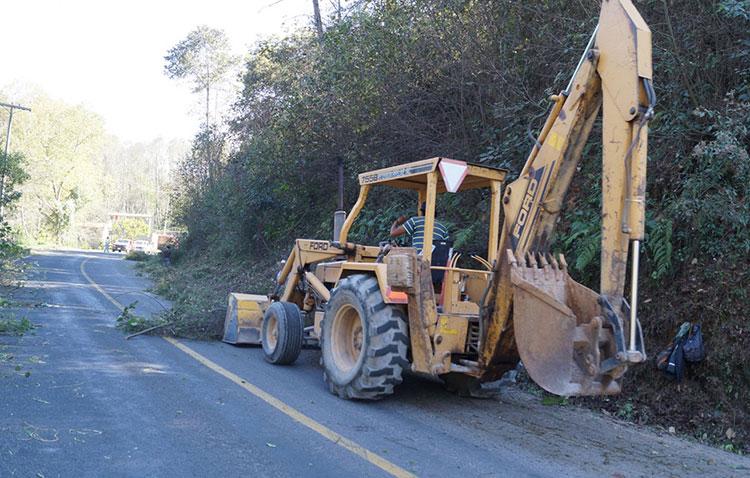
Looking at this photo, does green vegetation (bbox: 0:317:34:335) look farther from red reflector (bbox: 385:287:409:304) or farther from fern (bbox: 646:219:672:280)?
fern (bbox: 646:219:672:280)

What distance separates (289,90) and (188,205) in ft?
51.5

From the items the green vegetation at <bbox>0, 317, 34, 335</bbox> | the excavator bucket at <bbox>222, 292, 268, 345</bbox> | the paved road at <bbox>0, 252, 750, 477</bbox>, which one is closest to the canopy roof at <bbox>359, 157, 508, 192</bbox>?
the paved road at <bbox>0, 252, 750, 477</bbox>

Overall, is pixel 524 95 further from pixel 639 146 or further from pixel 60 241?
pixel 60 241

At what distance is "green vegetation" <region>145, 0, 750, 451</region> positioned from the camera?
705 centimetres

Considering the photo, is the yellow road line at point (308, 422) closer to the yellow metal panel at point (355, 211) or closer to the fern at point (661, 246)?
the yellow metal panel at point (355, 211)

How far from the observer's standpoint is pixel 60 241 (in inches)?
2611

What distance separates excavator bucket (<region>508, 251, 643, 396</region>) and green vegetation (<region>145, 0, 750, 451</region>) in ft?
6.99

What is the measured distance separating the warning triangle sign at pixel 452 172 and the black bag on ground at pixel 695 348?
293cm

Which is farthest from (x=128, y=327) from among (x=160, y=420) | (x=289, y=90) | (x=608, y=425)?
(x=289, y=90)

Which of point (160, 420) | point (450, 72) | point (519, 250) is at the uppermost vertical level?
point (450, 72)

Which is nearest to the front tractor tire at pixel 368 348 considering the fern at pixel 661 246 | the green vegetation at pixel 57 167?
the fern at pixel 661 246

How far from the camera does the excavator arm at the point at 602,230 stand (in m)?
4.96

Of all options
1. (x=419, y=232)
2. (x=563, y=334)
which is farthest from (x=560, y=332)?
(x=419, y=232)

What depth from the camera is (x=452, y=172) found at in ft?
21.6
